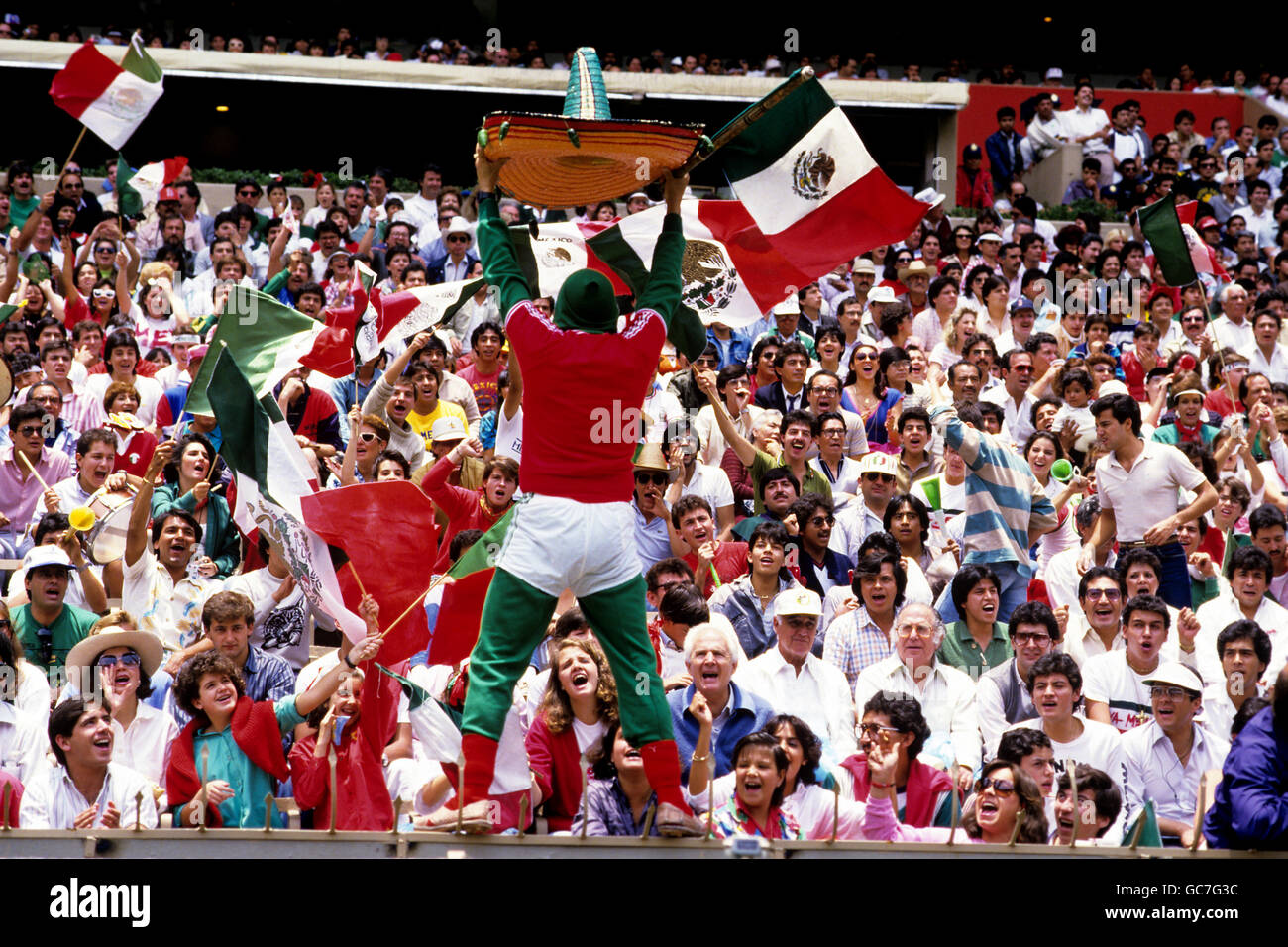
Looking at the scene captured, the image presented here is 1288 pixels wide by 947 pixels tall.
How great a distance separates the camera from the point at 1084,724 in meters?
7.28

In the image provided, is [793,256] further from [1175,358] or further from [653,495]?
[1175,358]

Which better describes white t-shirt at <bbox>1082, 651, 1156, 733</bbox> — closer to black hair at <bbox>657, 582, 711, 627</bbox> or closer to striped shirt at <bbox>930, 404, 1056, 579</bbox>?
striped shirt at <bbox>930, 404, 1056, 579</bbox>

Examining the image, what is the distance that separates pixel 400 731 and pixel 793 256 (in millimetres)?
2669

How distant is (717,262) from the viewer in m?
7.71

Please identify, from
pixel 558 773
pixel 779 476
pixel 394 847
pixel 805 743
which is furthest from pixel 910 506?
pixel 394 847

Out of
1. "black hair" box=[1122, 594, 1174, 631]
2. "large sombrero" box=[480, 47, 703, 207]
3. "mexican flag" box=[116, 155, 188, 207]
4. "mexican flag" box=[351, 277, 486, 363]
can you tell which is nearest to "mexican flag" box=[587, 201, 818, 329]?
"large sombrero" box=[480, 47, 703, 207]

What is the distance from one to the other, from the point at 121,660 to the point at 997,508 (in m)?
4.44

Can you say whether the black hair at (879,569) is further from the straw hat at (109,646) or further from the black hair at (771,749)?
the straw hat at (109,646)

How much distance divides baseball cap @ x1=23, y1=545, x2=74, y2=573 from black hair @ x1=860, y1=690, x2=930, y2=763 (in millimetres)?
3895

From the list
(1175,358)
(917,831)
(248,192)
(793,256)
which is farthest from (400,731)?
(248,192)

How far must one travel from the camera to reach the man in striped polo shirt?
874 centimetres

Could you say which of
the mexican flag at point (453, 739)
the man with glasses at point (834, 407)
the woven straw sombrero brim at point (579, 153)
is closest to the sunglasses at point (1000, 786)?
the mexican flag at point (453, 739)

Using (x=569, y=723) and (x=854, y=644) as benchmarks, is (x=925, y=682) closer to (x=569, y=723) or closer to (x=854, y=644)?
(x=854, y=644)
